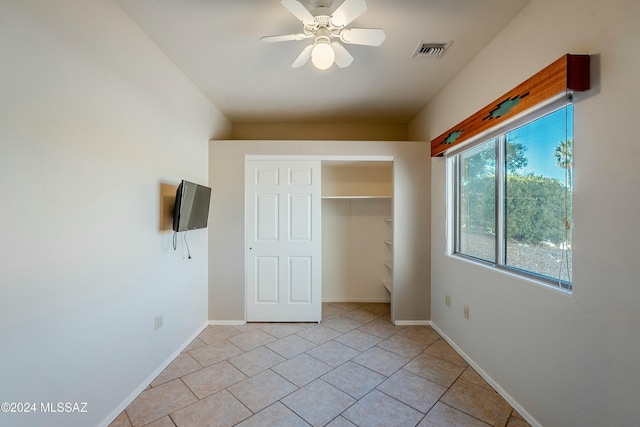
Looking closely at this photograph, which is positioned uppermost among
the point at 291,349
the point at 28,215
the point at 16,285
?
the point at 28,215

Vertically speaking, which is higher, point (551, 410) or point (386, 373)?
point (551, 410)

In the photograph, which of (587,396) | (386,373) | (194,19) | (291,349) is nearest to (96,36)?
(194,19)

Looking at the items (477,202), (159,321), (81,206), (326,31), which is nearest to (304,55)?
(326,31)

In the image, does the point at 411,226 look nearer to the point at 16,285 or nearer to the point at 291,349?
the point at 291,349

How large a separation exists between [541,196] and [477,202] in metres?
0.75

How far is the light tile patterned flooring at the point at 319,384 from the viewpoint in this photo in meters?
1.76

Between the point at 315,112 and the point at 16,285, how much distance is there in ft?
10.3

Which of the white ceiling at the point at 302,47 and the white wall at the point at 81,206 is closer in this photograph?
the white wall at the point at 81,206

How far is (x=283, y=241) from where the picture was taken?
3326 mm

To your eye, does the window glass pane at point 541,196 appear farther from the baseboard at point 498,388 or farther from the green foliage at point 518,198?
the baseboard at point 498,388

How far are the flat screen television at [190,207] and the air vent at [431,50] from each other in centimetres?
216

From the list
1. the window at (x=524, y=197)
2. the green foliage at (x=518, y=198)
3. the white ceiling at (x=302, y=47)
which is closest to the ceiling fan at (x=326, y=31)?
the white ceiling at (x=302, y=47)

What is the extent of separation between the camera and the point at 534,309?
1681mm

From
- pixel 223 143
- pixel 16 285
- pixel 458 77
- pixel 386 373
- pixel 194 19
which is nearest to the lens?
pixel 16 285
